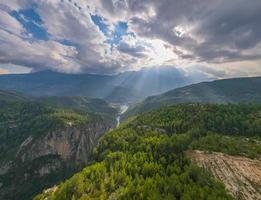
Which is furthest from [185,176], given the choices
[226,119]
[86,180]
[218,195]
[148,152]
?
[226,119]

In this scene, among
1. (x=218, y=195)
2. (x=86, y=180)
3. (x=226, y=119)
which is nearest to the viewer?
(x=218, y=195)

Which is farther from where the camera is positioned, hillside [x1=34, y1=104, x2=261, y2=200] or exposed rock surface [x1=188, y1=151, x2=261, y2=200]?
exposed rock surface [x1=188, y1=151, x2=261, y2=200]

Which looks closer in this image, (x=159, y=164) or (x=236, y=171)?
(x=236, y=171)

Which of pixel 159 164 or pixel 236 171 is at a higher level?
pixel 236 171

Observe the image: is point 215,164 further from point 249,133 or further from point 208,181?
point 249,133

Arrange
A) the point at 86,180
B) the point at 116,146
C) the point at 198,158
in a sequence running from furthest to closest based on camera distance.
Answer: the point at 116,146 → the point at 198,158 → the point at 86,180

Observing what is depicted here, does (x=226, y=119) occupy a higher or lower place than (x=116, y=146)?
higher

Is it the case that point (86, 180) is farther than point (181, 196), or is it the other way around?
point (86, 180)

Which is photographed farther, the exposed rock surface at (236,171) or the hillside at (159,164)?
the exposed rock surface at (236,171)
